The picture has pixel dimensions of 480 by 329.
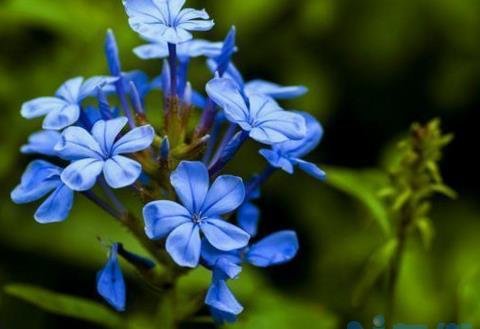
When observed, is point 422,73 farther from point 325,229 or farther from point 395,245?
point 395,245

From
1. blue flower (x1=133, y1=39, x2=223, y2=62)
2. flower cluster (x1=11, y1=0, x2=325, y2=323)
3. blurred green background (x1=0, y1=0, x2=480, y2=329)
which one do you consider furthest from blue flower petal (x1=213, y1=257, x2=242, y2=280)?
blurred green background (x1=0, y1=0, x2=480, y2=329)

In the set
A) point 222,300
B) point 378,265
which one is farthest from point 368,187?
point 222,300

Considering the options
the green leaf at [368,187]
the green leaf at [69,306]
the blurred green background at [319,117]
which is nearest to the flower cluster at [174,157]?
the green leaf at [69,306]

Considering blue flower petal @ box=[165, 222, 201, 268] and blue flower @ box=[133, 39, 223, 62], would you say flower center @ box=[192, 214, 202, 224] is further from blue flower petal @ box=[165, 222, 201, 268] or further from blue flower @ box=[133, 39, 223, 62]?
blue flower @ box=[133, 39, 223, 62]

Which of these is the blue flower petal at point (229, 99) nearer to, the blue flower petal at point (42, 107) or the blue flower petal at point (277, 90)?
the blue flower petal at point (277, 90)

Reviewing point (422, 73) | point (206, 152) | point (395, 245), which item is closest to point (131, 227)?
point (206, 152)

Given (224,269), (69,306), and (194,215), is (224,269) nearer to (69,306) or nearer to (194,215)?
(194,215)
